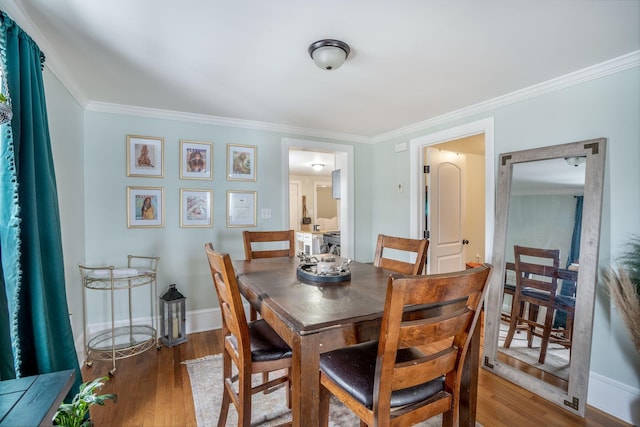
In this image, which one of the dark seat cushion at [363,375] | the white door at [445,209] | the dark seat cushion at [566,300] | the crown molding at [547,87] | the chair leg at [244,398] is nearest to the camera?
the dark seat cushion at [363,375]

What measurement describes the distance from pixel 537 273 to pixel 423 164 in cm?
160

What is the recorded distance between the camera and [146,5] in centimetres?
146

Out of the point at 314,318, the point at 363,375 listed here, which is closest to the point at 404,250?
the point at 363,375

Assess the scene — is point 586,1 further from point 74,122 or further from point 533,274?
point 74,122

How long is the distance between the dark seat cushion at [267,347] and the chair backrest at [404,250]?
34.9 inches

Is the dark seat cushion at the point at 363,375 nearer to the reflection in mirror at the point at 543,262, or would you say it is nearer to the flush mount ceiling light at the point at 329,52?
the reflection in mirror at the point at 543,262

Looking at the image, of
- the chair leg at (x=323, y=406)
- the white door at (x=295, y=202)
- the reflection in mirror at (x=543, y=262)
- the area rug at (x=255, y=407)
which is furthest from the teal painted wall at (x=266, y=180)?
the white door at (x=295, y=202)

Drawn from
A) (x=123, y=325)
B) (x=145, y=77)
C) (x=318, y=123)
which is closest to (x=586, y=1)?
(x=318, y=123)

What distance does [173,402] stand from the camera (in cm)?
199

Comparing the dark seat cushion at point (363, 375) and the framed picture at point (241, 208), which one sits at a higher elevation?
the framed picture at point (241, 208)

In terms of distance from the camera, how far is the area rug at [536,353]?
2109 millimetres

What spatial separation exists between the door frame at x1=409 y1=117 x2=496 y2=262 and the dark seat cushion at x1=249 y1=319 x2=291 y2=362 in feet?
6.59

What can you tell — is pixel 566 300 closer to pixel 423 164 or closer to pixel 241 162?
pixel 423 164

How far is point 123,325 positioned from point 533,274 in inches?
141
